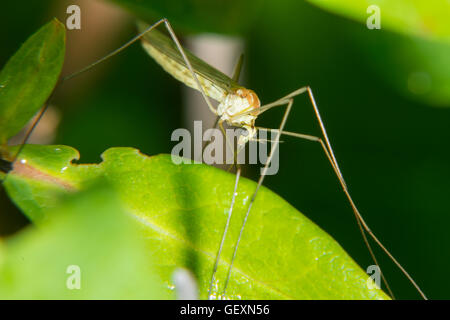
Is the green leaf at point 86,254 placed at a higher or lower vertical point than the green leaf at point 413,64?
lower

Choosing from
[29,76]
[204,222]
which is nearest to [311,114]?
[204,222]

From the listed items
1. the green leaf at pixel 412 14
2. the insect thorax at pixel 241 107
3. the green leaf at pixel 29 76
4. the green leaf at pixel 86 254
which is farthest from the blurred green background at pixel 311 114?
the green leaf at pixel 86 254

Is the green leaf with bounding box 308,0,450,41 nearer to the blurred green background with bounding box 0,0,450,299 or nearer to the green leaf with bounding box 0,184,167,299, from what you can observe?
the blurred green background with bounding box 0,0,450,299

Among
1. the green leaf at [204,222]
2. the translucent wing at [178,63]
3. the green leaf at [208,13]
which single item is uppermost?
the green leaf at [208,13]

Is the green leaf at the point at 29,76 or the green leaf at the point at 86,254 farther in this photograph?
the green leaf at the point at 29,76

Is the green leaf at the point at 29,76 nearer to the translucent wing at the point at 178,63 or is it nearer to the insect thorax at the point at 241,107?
the translucent wing at the point at 178,63

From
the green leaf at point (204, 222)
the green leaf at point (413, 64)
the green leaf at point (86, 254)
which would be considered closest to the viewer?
the green leaf at point (86, 254)
